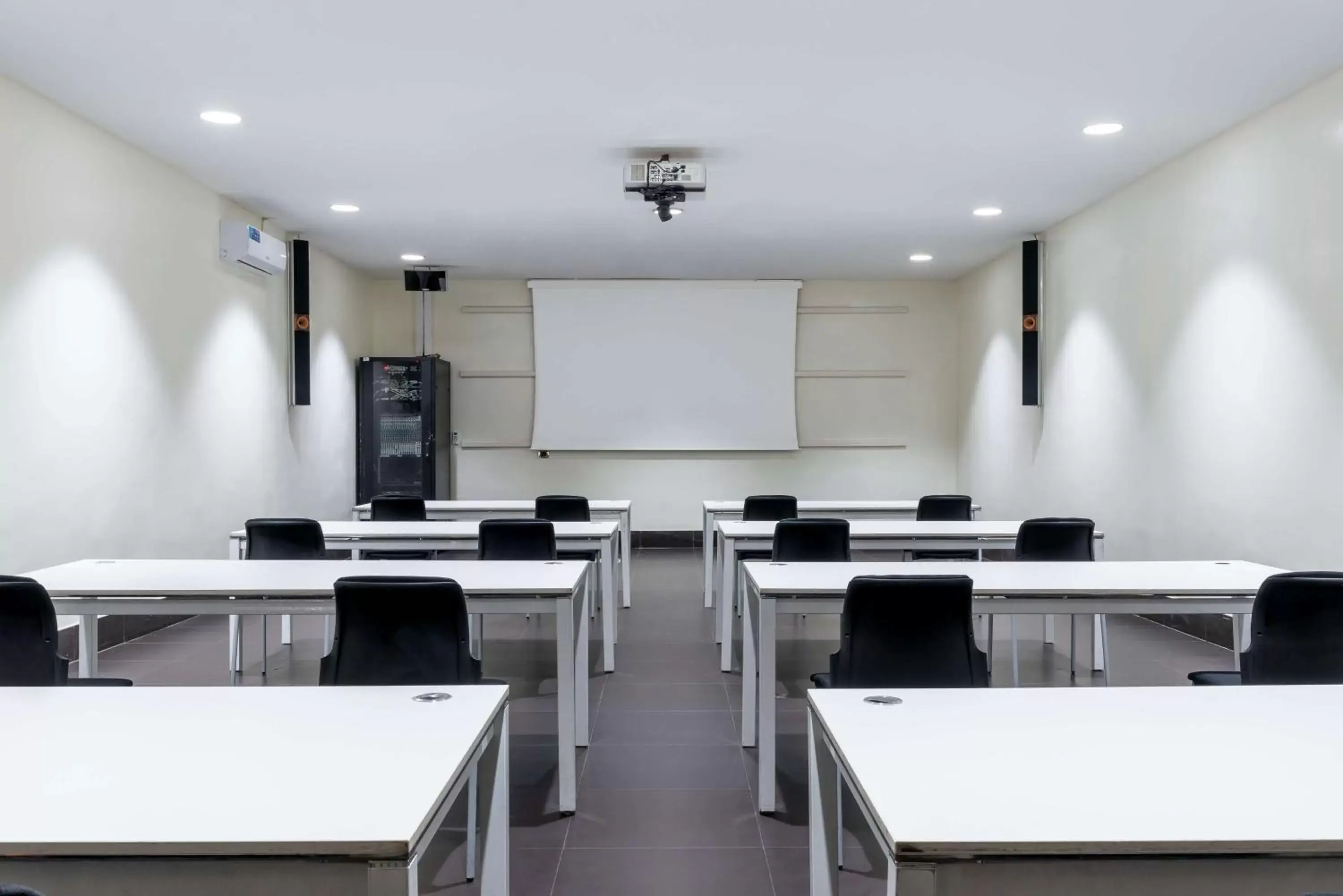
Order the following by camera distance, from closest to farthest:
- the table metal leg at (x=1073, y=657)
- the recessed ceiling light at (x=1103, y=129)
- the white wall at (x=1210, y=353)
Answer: the white wall at (x=1210, y=353), the table metal leg at (x=1073, y=657), the recessed ceiling light at (x=1103, y=129)

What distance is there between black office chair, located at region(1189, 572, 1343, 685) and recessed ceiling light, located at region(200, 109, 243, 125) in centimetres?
514

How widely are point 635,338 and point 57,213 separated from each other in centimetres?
634

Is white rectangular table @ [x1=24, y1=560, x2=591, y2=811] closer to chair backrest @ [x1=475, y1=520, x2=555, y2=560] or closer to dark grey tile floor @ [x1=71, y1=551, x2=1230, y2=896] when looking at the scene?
dark grey tile floor @ [x1=71, y1=551, x2=1230, y2=896]

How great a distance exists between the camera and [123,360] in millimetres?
5578

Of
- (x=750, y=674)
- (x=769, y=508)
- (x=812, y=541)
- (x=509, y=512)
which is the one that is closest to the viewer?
(x=750, y=674)

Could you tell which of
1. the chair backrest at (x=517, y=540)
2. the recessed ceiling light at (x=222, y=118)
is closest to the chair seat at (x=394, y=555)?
the chair backrest at (x=517, y=540)

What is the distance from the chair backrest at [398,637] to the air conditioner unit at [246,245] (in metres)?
4.82

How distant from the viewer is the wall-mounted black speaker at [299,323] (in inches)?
314

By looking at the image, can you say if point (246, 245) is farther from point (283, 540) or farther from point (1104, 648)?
point (1104, 648)

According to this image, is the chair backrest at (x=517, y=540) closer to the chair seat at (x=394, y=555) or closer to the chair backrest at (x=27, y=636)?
the chair seat at (x=394, y=555)

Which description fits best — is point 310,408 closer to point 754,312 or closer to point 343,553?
point 343,553

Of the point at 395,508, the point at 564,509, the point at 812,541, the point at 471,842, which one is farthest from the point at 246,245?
the point at 471,842

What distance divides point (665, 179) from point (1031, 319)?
390cm

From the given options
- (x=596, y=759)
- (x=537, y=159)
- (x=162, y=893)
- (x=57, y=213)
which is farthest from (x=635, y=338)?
(x=162, y=893)
